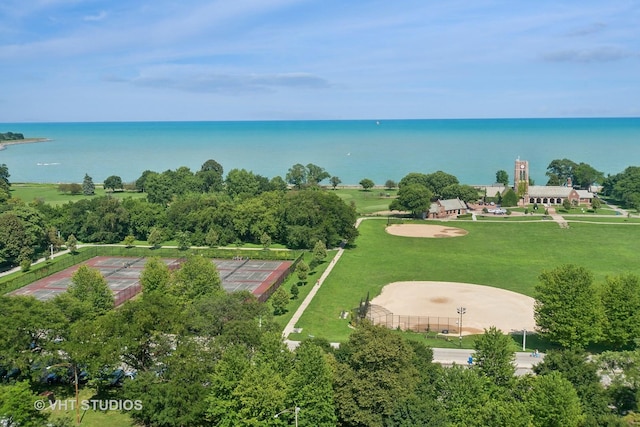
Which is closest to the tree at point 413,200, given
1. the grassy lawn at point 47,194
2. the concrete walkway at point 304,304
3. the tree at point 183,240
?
the concrete walkway at point 304,304

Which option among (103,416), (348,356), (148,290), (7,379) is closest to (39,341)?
(7,379)

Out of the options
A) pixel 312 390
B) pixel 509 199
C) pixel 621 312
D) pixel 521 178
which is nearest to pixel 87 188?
pixel 509 199

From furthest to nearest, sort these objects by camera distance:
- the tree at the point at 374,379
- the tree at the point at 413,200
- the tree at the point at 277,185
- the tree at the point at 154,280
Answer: the tree at the point at 277,185 → the tree at the point at 413,200 → the tree at the point at 154,280 → the tree at the point at 374,379

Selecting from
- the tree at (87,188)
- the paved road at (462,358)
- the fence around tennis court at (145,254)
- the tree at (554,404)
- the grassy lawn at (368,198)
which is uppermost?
the tree at (87,188)

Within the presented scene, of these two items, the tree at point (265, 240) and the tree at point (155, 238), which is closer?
the tree at point (265, 240)

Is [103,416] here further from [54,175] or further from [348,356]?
[54,175]

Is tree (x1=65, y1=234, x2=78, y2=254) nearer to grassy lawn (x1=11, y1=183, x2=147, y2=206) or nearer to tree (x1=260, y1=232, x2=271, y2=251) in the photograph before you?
tree (x1=260, y1=232, x2=271, y2=251)

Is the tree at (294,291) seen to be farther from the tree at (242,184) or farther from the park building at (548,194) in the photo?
the park building at (548,194)
